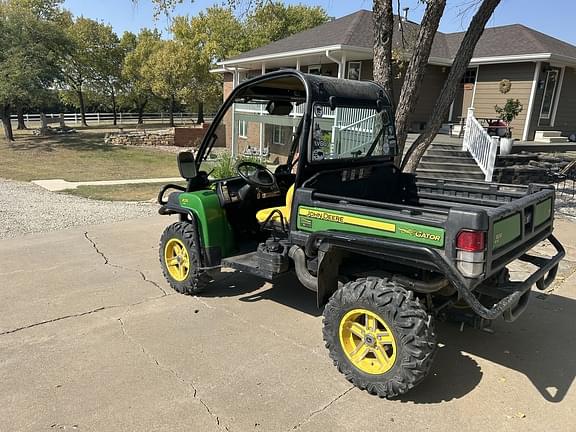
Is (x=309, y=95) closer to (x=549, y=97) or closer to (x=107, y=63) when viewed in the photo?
(x=549, y=97)

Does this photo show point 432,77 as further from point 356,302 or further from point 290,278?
point 356,302

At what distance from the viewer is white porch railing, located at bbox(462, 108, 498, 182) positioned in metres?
10.9

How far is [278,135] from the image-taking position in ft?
66.3

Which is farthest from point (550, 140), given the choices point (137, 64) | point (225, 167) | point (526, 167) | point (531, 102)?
point (137, 64)

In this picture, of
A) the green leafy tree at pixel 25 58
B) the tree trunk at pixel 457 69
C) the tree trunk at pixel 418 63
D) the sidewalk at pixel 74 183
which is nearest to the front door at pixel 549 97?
the tree trunk at pixel 457 69

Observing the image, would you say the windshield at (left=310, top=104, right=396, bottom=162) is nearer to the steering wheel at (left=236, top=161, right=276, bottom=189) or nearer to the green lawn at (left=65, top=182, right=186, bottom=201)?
the steering wheel at (left=236, top=161, right=276, bottom=189)

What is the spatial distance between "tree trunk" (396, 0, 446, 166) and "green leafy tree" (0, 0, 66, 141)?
763 inches

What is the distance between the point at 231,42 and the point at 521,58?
1097 inches

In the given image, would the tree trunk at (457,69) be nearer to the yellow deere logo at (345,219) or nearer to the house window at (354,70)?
the yellow deere logo at (345,219)

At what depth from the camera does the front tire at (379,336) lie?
282 cm

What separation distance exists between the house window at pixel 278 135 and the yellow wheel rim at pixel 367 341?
16587 mm

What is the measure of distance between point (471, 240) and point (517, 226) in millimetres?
721

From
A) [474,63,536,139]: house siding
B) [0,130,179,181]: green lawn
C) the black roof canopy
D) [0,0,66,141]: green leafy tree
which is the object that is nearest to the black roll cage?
the black roof canopy

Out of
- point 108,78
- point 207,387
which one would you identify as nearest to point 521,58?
point 207,387
